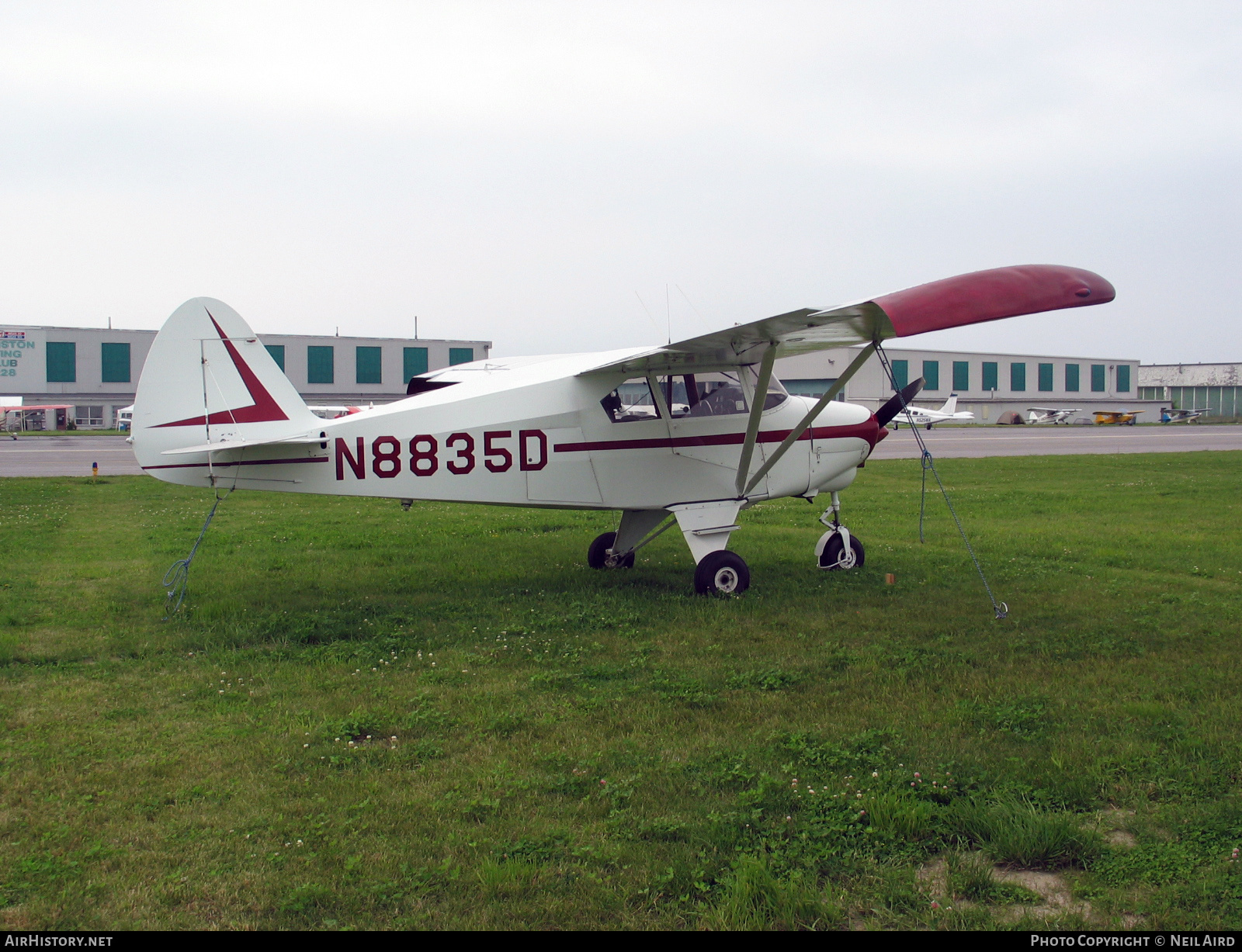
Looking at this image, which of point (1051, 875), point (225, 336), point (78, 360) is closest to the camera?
point (1051, 875)

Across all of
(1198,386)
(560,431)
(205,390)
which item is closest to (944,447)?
(560,431)

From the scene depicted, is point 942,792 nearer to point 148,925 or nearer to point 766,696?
point 766,696

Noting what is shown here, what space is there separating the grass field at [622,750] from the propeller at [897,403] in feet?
5.93

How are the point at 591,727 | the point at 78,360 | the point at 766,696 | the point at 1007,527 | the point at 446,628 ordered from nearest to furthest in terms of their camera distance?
1. the point at 591,727
2. the point at 766,696
3. the point at 446,628
4. the point at 1007,527
5. the point at 78,360

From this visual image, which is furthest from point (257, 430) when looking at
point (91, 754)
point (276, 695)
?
point (91, 754)

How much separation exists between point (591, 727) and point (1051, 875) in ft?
8.26

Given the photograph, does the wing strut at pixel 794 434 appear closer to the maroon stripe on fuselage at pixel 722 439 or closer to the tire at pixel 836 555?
the maroon stripe on fuselage at pixel 722 439

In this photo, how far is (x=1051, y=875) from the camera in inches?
144

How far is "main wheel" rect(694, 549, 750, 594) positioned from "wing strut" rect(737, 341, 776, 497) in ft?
2.79

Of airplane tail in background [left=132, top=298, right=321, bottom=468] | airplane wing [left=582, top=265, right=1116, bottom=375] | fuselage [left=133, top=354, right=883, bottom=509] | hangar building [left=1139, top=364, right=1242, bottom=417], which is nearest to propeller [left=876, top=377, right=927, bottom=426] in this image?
fuselage [left=133, top=354, right=883, bottom=509]

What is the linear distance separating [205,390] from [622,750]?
5.92 metres

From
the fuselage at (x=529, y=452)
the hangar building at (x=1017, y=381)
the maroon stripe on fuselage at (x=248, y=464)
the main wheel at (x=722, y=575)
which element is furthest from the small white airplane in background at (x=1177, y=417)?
the maroon stripe on fuselage at (x=248, y=464)

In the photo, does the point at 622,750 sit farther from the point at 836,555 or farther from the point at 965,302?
the point at 836,555

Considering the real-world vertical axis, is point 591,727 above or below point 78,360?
below
